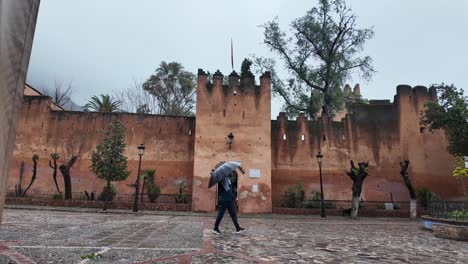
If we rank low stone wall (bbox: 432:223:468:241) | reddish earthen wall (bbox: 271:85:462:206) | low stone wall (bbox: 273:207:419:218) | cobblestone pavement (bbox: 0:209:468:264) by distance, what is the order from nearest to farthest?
cobblestone pavement (bbox: 0:209:468:264)
low stone wall (bbox: 432:223:468:241)
low stone wall (bbox: 273:207:419:218)
reddish earthen wall (bbox: 271:85:462:206)

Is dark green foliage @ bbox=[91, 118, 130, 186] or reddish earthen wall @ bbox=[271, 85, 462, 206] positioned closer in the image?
dark green foliage @ bbox=[91, 118, 130, 186]

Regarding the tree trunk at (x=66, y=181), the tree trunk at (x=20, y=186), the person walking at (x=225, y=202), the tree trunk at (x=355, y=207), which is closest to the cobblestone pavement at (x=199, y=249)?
the person walking at (x=225, y=202)

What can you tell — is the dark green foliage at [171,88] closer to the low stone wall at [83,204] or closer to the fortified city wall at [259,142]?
the fortified city wall at [259,142]

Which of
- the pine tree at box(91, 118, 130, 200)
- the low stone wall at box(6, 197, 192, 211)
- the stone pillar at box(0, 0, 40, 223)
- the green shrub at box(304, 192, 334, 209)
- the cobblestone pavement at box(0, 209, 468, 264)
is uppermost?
the pine tree at box(91, 118, 130, 200)

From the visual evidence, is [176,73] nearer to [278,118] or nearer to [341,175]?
[278,118]

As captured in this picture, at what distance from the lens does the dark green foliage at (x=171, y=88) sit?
33.5 meters

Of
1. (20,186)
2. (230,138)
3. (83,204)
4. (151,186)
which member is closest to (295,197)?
(230,138)

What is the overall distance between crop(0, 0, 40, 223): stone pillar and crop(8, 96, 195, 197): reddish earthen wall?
1966cm

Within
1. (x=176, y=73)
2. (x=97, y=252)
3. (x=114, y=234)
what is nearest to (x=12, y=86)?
(x=97, y=252)

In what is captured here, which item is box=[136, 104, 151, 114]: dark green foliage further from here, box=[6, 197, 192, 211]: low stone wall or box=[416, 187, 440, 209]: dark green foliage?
box=[416, 187, 440, 209]: dark green foliage

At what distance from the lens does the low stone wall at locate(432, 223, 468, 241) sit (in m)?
9.38

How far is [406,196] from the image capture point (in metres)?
20.4

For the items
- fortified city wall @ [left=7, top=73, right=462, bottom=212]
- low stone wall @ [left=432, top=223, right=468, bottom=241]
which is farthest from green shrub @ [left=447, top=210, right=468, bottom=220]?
fortified city wall @ [left=7, top=73, right=462, bottom=212]

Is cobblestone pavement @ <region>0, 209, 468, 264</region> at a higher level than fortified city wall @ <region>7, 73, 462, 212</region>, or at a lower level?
lower
